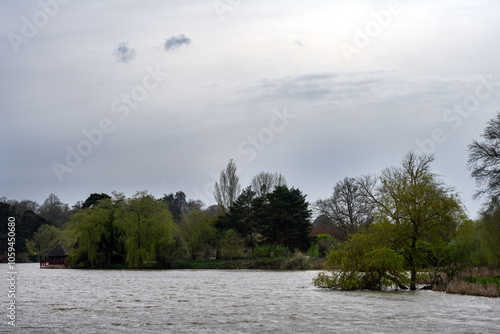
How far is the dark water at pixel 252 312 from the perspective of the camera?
56.4ft

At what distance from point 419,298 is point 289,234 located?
4156cm

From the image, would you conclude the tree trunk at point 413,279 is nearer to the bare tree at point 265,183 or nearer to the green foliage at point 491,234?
the green foliage at point 491,234

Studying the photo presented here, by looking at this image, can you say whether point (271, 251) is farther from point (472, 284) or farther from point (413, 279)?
point (472, 284)

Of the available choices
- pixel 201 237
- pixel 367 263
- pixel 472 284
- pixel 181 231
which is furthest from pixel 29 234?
pixel 472 284

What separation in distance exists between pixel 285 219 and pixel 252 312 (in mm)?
46581

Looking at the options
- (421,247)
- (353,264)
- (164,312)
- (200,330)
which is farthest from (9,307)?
(421,247)

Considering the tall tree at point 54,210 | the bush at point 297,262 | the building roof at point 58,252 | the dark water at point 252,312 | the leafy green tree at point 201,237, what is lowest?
the dark water at point 252,312

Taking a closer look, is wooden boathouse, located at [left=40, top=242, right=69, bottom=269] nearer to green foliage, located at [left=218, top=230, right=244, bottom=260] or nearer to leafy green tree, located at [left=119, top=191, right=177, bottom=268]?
leafy green tree, located at [left=119, top=191, right=177, bottom=268]

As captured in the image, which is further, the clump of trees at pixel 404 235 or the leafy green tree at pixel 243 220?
the leafy green tree at pixel 243 220

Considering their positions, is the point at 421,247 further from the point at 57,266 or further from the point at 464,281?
the point at 57,266

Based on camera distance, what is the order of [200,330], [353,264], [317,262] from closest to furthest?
[200,330]
[353,264]
[317,262]

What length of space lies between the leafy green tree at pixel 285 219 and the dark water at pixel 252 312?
124ft

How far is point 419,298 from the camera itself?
2650 centimetres

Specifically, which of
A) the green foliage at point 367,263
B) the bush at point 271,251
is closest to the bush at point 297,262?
the bush at point 271,251
